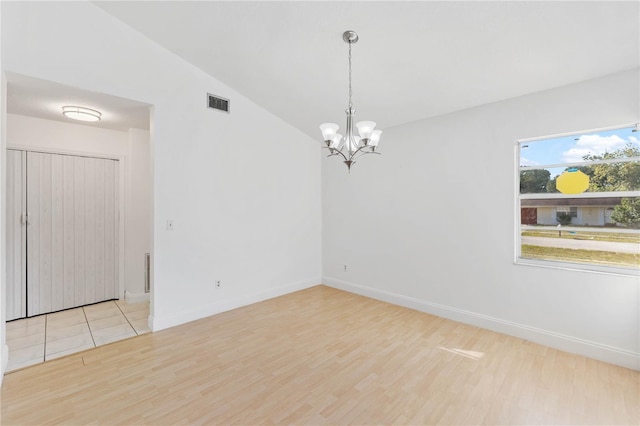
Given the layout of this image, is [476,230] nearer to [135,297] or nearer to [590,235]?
[590,235]

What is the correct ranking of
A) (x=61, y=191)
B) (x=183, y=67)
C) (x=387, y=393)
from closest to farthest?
1. (x=387, y=393)
2. (x=183, y=67)
3. (x=61, y=191)

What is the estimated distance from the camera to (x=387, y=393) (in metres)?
2.22

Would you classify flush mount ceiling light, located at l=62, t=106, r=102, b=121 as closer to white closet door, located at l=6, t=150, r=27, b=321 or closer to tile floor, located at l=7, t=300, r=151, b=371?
white closet door, located at l=6, t=150, r=27, b=321

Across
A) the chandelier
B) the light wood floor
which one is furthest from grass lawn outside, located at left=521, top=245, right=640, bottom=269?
the chandelier

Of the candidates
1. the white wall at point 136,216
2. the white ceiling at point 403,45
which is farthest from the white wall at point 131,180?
the white ceiling at point 403,45

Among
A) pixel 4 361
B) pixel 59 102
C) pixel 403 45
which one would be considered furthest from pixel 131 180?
pixel 403 45

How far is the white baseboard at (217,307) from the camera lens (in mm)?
3332

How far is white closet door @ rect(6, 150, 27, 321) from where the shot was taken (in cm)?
349

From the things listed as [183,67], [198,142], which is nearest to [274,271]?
[198,142]

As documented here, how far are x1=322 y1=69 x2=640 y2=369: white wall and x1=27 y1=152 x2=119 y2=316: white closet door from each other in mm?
3656

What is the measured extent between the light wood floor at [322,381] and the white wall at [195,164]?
0.79 metres

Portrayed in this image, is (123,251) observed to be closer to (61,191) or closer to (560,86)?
(61,191)

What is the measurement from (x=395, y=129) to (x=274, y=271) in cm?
294

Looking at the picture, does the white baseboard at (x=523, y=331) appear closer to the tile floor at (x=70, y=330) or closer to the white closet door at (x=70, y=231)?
the tile floor at (x=70, y=330)
